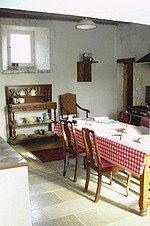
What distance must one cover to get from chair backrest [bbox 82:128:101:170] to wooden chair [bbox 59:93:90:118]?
3.15 meters

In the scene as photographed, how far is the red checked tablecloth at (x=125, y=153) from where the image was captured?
2.72 meters

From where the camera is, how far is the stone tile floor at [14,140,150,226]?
2.81 meters

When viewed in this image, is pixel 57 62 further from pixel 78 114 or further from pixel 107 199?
pixel 107 199

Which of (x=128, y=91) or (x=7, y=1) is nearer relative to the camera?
(x=7, y=1)

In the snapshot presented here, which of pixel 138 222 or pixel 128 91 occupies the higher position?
pixel 128 91

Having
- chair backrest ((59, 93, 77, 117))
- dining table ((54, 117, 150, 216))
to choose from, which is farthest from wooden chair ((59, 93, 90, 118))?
dining table ((54, 117, 150, 216))

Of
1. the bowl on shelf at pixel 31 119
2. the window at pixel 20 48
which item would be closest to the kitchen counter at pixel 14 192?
the bowl on shelf at pixel 31 119

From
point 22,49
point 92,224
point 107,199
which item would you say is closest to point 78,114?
point 22,49

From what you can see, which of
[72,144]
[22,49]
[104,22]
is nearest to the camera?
[72,144]

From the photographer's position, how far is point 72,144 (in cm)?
395

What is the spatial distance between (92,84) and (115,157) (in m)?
4.04

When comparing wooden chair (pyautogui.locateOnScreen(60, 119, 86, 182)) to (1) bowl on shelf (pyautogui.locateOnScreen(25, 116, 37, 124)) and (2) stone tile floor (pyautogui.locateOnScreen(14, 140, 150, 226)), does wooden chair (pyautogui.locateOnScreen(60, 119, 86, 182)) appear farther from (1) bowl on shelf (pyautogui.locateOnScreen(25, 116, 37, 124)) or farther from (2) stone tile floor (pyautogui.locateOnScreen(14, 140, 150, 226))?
(1) bowl on shelf (pyautogui.locateOnScreen(25, 116, 37, 124))

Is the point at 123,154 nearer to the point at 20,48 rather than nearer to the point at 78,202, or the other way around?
the point at 78,202

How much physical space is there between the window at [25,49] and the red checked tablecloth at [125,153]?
11.0 feet
